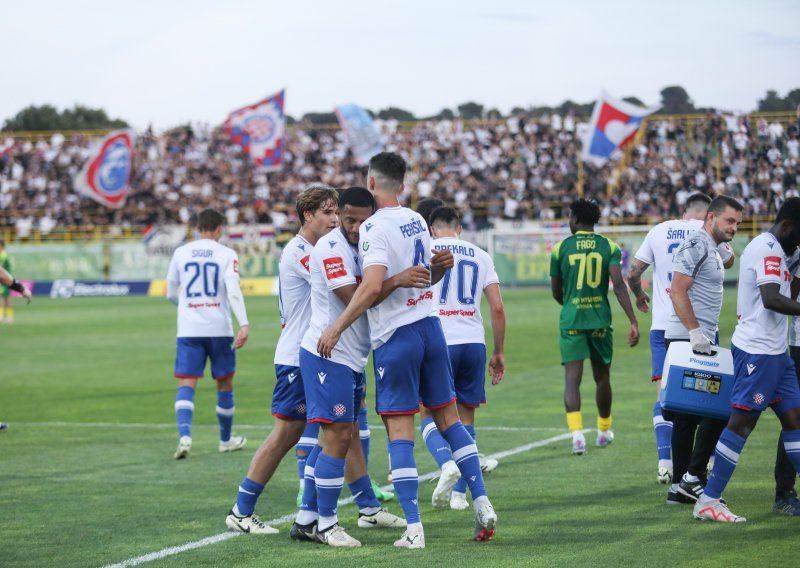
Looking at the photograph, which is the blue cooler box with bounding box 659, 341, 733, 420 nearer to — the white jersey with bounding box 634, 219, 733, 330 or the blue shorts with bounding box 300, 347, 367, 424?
the white jersey with bounding box 634, 219, 733, 330

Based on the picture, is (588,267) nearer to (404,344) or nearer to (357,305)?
(404,344)

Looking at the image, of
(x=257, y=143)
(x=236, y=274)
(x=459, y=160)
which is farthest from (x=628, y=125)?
(x=236, y=274)

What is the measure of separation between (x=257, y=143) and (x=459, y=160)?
9279 mm

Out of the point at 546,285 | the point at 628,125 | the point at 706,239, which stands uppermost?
the point at 628,125

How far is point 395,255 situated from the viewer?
690 centimetres

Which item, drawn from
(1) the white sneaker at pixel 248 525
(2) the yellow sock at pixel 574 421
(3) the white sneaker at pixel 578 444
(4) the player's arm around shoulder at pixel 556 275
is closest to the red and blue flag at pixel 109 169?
(4) the player's arm around shoulder at pixel 556 275

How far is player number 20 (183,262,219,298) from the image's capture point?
11438 mm

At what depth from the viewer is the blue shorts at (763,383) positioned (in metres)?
7.26

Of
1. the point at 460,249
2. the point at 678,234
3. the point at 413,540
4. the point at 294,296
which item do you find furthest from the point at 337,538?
the point at 678,234

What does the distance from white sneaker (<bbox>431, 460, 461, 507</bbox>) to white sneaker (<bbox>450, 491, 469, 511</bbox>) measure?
0.04 m

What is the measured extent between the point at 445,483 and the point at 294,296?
5.97 ft

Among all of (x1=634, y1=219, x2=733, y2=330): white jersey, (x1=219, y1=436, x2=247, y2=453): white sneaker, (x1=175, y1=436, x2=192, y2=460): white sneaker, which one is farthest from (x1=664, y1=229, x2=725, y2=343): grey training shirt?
(x1=175, y1=436, x2=192, y2=460): white sneaker

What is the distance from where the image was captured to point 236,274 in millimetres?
11422

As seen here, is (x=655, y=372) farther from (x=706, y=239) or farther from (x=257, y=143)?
Result: (x=257, y=143)
